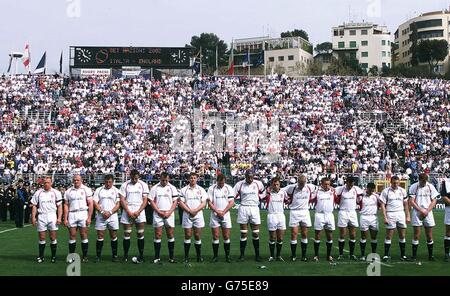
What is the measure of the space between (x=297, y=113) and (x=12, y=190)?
90.1 feet

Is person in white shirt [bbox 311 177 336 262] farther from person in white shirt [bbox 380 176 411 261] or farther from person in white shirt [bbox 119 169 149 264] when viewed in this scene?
person in white shirt [bbox 119 169 149 264]

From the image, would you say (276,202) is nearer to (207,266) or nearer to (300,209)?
(300,209)

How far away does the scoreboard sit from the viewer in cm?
5597

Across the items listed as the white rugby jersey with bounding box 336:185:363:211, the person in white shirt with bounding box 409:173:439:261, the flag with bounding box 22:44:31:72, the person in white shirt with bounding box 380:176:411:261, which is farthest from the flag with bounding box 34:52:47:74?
the person in white shirt with bounding box 409:173:439:261

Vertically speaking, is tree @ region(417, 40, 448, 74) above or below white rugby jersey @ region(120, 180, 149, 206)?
above

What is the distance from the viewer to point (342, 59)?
104m

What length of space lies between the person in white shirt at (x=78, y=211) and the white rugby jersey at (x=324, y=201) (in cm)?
541

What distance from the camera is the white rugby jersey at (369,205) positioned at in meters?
16.3

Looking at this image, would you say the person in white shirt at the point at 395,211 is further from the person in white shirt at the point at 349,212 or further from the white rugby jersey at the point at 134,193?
the white rugby jersey at the point at 134,193

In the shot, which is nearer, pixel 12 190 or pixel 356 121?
pixel 12 190

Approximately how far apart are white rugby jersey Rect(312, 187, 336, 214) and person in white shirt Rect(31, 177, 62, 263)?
20.1ft

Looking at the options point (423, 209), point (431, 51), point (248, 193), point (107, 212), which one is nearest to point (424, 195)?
point (423, 209)
